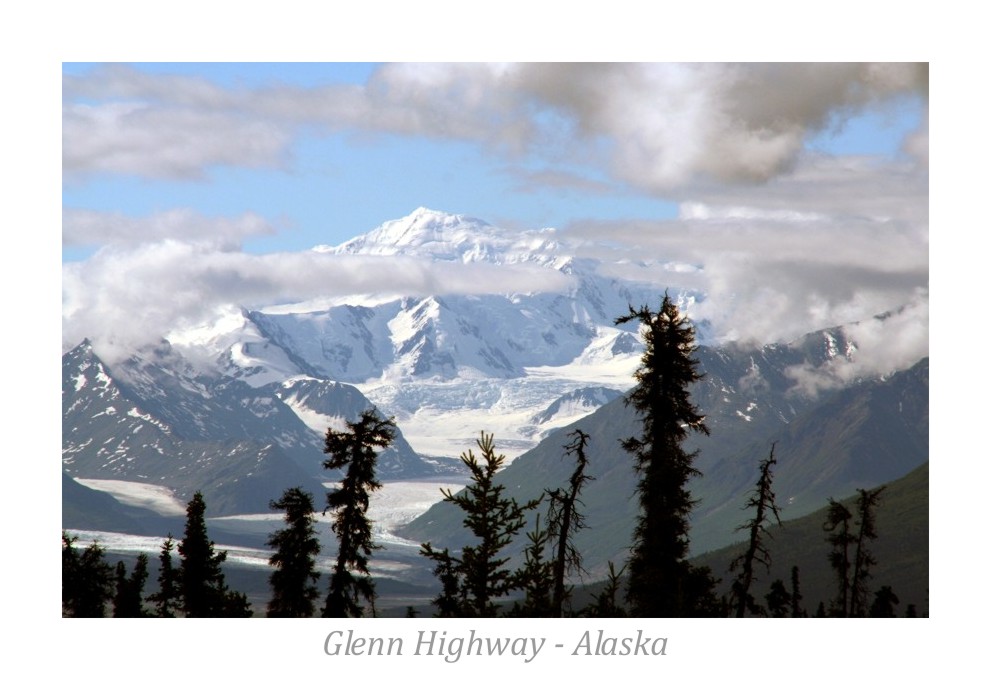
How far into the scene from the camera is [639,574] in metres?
52.7

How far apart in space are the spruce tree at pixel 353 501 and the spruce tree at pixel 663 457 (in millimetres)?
11460

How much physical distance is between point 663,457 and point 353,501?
1423 centimetres

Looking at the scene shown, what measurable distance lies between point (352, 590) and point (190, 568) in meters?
23.3

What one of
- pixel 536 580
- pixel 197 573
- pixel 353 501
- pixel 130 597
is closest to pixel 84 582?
pixel 130 597

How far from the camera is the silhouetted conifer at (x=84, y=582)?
79.3 metres

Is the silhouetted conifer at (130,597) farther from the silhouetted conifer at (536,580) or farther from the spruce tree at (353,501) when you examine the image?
the silhouetted conifer at (536,580)

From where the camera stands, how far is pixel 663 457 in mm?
51156

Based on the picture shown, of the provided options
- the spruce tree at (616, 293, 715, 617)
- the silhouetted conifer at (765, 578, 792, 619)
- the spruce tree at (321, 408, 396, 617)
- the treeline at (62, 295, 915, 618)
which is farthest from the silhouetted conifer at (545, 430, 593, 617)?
the silhouetted conifer at (765, 578, 792, 619)

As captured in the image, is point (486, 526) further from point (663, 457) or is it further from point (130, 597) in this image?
point (130, 597)

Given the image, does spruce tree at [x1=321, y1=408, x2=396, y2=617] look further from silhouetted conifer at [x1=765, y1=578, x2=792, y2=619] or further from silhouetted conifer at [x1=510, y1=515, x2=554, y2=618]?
silhouetted conifer at [x1=765, y1=578, x2=792, y2=619]

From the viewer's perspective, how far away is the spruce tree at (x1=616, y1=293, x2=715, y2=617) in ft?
168
